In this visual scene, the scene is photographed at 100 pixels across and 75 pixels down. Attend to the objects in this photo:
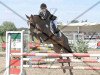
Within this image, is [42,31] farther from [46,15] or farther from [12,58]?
[12,58]

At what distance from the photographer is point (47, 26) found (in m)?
6.10

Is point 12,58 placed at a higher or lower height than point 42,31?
lower

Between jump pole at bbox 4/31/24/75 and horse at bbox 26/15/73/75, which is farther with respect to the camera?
horse at bbox 26/15/73/75

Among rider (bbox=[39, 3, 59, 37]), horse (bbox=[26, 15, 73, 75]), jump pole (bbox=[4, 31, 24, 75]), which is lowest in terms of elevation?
jump pole (bbox=[4, 31, 24, 75])

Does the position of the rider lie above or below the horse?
above

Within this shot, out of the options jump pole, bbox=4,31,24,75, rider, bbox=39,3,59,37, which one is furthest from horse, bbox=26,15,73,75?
jump pole, bbox=4,31,24,75

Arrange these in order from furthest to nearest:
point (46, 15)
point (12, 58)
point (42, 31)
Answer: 1. point (42, 31)
2. point (46, 15)
3. point (12, 58)

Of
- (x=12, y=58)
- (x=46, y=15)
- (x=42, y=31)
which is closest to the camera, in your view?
(x=12, y=58)

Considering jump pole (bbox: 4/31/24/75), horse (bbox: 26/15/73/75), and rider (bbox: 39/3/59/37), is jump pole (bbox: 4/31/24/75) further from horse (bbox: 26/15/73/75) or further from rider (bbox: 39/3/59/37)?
rider (bbox: 39/3/59/37)

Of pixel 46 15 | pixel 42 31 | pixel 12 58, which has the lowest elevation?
pixel 12 58

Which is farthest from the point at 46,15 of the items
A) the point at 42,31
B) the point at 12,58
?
the point at 12,58

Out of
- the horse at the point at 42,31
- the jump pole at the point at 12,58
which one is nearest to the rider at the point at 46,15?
the horse at the point at 42,31

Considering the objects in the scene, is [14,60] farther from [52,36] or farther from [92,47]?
[92,47]

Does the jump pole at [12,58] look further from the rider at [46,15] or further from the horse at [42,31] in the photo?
the rider at [46,15]
